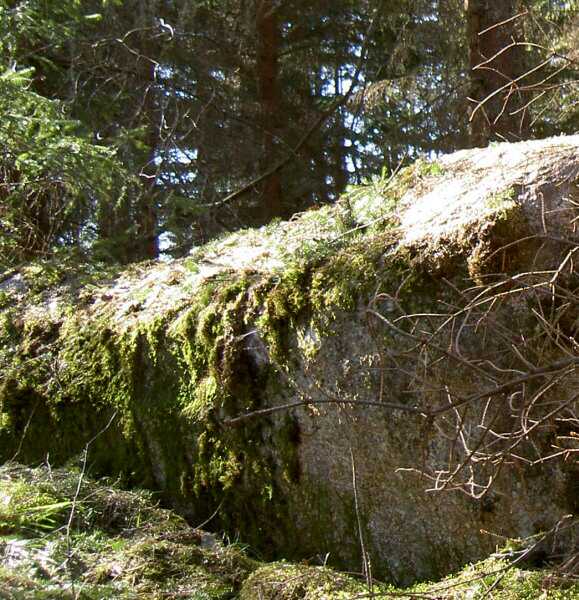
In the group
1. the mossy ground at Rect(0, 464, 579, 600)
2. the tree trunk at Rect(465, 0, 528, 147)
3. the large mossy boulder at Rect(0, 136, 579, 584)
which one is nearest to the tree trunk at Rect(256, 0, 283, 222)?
the tree trunk at Rect(465, 0, 528, 147)

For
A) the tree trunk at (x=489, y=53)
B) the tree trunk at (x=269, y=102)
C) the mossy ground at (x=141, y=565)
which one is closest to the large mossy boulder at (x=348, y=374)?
the mossy ground at (x=141, y=565)

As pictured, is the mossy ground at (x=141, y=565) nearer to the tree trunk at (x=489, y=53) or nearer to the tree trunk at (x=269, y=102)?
the tree trunk at (x=489, y=53)

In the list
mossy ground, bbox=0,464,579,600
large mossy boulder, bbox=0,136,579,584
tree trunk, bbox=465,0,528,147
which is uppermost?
tree trunk, bbox=465,0,528,147

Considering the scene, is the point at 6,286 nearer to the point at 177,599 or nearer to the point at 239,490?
the point at 239,490

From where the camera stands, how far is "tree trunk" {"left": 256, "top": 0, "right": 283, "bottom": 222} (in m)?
12.2

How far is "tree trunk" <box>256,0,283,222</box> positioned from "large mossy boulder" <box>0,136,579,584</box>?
691 cm

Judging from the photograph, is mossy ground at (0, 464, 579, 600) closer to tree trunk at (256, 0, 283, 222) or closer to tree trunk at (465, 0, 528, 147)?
tree trunk at (465, 0, 528, 147)

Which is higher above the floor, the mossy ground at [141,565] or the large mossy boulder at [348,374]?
the large mossy boulder at [348,374]

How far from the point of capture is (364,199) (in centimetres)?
470

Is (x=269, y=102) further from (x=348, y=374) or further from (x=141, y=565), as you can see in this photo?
(x=141, y=565)

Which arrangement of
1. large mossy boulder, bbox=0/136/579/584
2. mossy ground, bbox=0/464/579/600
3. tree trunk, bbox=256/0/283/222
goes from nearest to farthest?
mossy ground, bbox=0/464/579/600 → large mossy boulder, bbox=0/136/579/584 → tree trunk, bbox=256/0/283/222

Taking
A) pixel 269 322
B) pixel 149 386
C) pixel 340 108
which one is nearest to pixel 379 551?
pixel 269 322

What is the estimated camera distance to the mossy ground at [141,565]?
9.97 ft

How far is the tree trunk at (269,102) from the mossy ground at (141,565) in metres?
8.35
